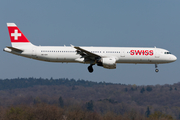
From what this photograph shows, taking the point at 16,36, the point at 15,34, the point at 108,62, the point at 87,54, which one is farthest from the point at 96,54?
the point at 15,34

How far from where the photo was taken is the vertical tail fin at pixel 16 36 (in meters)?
64.2

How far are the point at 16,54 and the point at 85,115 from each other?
8189cm

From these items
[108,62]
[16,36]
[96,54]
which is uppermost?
[16,36]

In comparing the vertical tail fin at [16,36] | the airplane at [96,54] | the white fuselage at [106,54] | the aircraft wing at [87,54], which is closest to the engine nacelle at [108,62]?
the airplane at [96,54]

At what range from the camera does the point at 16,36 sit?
213ft

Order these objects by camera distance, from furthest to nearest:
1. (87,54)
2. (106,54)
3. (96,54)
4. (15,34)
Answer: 1. (15,34)
2. (106,54)
3. (96,54)
4. (87,54)

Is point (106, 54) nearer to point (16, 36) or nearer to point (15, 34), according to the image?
point (16, 36)

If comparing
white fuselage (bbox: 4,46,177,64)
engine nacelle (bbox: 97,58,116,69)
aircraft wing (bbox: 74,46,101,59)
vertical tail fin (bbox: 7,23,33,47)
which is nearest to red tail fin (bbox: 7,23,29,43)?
vertical tail fin (bbox: 7,23,33,47)

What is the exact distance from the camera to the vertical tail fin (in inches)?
2527

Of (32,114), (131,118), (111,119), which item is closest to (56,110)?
(32,114)

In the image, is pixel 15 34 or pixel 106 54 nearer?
pixel 106 54

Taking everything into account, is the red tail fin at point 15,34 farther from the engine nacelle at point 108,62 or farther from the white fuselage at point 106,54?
the engine nacelle at point 108,62

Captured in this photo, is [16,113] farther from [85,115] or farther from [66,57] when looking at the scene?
[66,57]

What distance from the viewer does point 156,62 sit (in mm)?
62594
